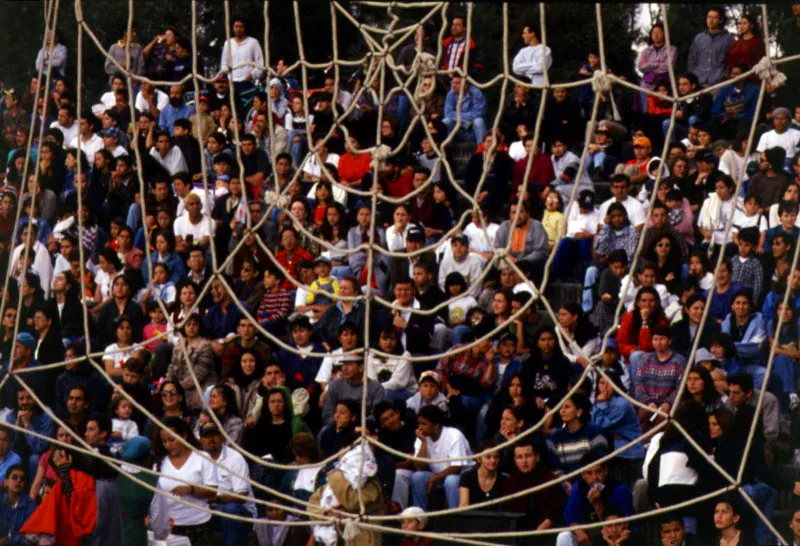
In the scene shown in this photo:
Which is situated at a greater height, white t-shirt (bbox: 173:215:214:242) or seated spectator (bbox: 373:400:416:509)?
white t-shirt (bbox: 173:215:214:242)

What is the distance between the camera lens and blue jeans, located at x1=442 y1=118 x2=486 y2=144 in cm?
1188

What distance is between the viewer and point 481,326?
29.1 feet

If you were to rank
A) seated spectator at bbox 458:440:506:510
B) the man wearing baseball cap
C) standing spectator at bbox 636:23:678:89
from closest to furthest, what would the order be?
seated spectator at bbox 458:440:506:510 → the man wearing baseball cap → standing spectator at bbox 636:23:678:89

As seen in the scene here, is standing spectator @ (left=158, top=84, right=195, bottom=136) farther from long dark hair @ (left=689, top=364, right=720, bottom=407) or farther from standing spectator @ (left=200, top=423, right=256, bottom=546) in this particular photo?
long dark hair @ (left=689, top=364, right=720, bottom=407)

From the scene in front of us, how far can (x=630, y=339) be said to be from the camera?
8672mm

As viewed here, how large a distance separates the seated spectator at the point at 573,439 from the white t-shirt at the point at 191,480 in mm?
1521

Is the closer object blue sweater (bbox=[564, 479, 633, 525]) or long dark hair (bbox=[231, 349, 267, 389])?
blue sweater (bbox=[564, 479, 633, 525])

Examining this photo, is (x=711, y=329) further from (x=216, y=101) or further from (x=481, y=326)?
(x=216, y=101)

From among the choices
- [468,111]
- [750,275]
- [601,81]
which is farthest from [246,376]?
[468,111]

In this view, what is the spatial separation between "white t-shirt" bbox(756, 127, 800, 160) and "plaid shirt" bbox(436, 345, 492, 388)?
2.55m

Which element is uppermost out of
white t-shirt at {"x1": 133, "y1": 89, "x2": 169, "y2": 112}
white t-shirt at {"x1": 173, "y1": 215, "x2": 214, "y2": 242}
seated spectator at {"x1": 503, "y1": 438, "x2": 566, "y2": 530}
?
white t-shirt at {"x1": 133, "y1": 89, "x2": 169, "y2": 112}

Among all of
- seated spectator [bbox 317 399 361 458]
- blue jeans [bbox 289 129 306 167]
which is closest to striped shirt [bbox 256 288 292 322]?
seated spectator [bbox 317 399 361 458]

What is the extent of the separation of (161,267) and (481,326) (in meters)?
2.06

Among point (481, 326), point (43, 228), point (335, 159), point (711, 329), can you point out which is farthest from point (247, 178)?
point (711, 329)
